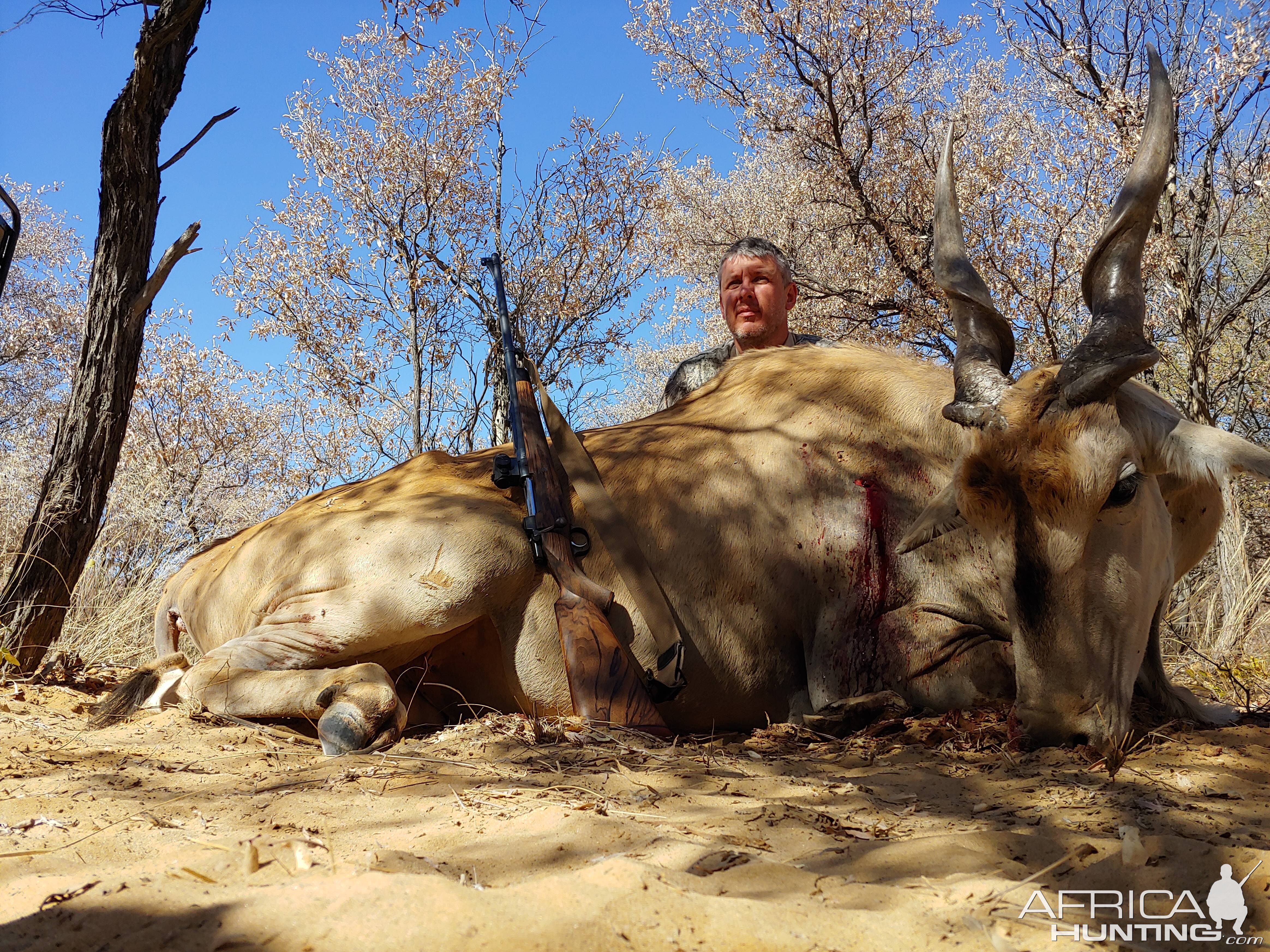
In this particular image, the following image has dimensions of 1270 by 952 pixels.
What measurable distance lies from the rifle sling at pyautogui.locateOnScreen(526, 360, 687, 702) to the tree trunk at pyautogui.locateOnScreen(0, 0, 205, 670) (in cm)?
262

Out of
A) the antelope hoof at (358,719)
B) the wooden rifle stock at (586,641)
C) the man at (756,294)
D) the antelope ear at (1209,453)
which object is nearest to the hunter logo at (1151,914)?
the antelope ear at (1209,453)

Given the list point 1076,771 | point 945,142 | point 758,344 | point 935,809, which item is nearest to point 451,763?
point 935,809

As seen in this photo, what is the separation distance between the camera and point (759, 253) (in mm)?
6582

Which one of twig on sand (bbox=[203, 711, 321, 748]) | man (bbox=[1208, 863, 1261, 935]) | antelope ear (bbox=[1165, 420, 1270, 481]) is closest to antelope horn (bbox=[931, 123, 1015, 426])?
antelope ear (bbox=[1165, 420, 1270, 481])

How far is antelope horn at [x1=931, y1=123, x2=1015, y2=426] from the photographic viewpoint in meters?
3.22

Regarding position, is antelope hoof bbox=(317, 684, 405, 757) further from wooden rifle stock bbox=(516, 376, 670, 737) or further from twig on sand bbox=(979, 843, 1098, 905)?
twig on sand bbox=(979, 843, 1098, 905)

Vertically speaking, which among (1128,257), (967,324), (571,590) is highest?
(1128,257)

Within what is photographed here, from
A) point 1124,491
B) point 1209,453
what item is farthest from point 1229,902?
point 1209,453

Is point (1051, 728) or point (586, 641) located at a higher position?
point (586, 641)

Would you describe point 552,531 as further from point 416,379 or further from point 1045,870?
point 416,379

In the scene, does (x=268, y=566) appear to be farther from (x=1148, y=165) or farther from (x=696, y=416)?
(x=1148, y=165)

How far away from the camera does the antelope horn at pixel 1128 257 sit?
3.04 m

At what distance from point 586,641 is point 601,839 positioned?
149 cm

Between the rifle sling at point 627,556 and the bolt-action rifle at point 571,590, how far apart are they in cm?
8
